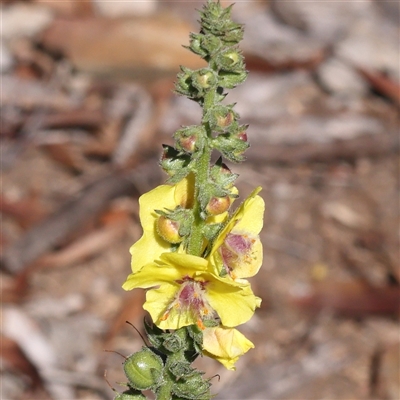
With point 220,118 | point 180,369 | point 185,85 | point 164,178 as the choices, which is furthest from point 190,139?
point 164,178

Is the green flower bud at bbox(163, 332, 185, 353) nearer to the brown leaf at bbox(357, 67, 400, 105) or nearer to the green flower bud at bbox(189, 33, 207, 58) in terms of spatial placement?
the green flower bud at bbox(189, 33, 207, 58)

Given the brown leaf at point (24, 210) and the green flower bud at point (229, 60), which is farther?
the brown leaf at point (24, 210)

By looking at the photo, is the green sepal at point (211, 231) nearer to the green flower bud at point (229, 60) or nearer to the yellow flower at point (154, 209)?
the yellow flower at point (154, 209)

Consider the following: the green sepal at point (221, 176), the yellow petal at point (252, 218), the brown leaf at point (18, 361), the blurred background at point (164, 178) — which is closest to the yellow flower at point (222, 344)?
the yellow petal at point (252, 218)

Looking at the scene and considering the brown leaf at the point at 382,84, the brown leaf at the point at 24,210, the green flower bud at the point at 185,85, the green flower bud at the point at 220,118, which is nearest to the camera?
the green flower bud at the point at 220,118

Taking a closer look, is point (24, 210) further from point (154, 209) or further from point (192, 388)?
point (192, 388)
